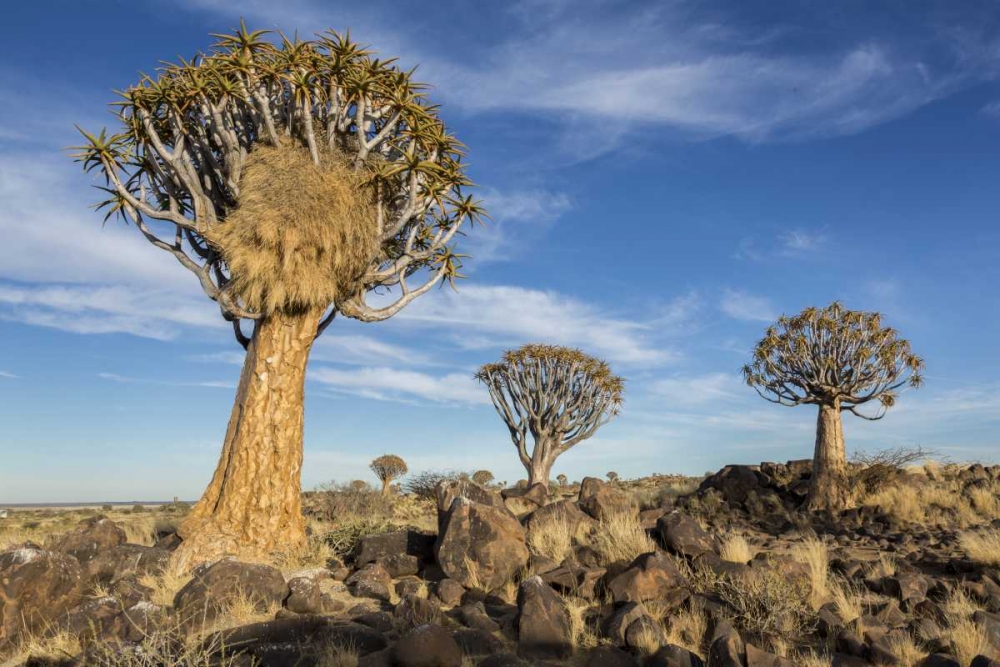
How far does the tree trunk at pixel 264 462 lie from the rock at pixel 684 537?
5.35 meters

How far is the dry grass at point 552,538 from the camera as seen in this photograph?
9.27 meters

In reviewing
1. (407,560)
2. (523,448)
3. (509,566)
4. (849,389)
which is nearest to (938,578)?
(509,566)

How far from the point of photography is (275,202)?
34.3 feet

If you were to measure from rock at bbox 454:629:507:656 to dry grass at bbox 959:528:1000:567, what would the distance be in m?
7.52

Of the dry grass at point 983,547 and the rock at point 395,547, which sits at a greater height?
the dry grass at point 983,547

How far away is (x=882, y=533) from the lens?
1277cm

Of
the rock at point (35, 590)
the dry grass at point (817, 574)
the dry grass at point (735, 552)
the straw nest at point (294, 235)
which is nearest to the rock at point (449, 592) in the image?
the dry grass at point (735, 552)

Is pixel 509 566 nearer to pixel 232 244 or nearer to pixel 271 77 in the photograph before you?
pixel 232 244

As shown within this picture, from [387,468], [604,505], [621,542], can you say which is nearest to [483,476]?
[387,468]

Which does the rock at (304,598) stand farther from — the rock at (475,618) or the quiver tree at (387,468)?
the quiver tree at (387,468)

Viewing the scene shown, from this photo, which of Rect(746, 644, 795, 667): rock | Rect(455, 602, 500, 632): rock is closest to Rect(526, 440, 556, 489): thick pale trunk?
Rect(455, 602, 500, 632): rock

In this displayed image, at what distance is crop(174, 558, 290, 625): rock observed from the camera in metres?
7.01

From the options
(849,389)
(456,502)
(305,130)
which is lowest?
(456,502)

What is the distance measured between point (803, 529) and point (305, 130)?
467 inches
